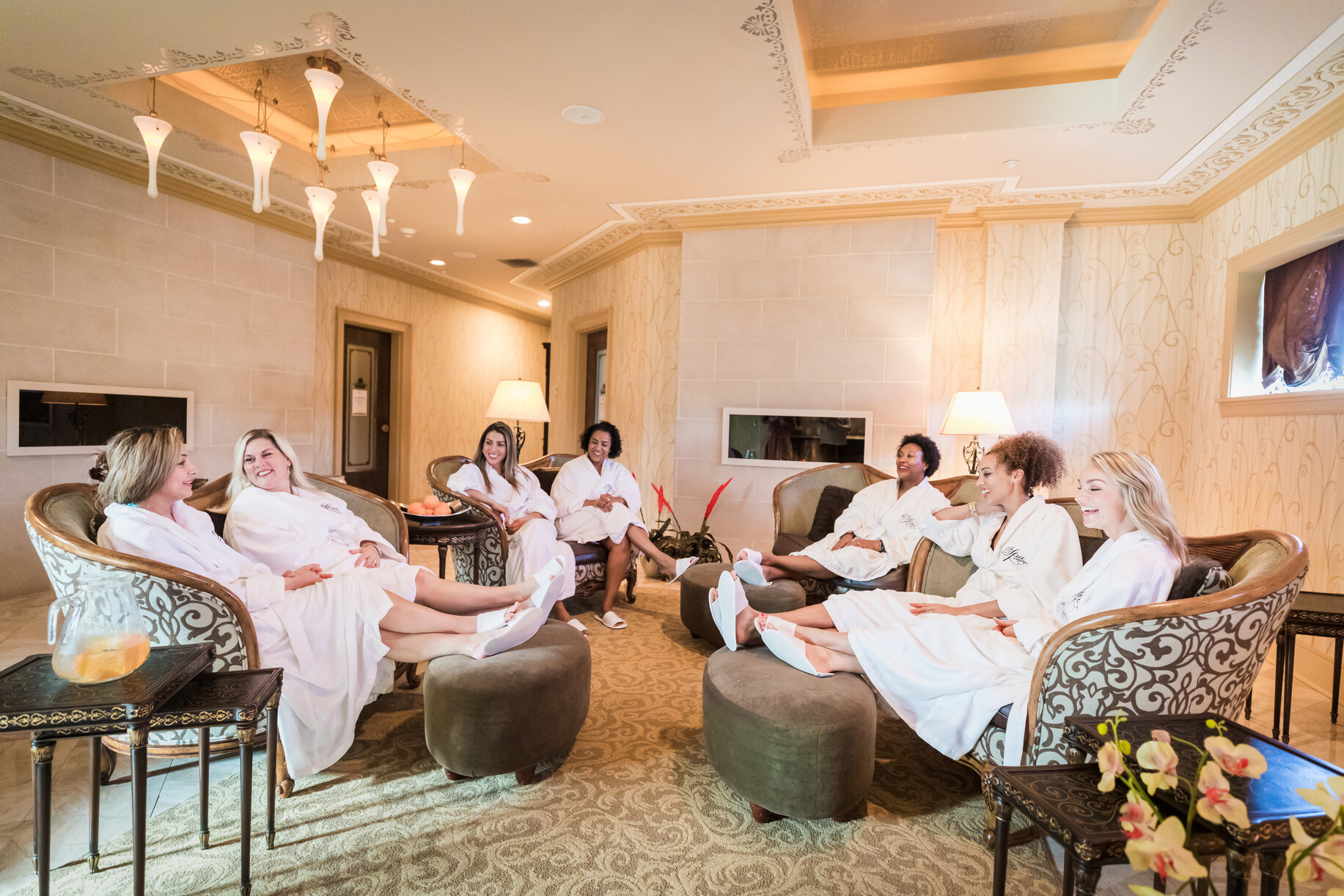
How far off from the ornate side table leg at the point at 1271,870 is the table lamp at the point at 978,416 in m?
3.14

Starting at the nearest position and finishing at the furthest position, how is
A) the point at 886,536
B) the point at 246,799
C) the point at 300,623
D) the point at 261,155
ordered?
the point at 246,799
the point at 300,623
the point at 261,155
the point at 886,536

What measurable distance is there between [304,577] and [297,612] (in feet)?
0.59

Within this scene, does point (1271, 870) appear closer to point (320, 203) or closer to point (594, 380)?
point (320, 203)

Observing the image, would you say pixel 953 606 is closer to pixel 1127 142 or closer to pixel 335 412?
pixel 1127 142

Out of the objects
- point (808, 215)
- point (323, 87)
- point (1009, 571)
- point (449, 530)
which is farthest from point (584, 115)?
point (1009, 571)

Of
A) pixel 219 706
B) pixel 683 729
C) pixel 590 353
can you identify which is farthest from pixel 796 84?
pixel 590 353

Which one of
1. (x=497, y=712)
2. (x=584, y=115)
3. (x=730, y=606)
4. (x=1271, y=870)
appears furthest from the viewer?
(x=584, y=115)

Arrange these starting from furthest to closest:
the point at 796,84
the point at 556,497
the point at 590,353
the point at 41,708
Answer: the point at 590,353 < the point at 556,497 < the point at 796,84 < the point at 41,708

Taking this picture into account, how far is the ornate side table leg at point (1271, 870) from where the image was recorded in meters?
1.04

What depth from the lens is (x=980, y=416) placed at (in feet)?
13.5

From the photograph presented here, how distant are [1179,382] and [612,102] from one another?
419cm

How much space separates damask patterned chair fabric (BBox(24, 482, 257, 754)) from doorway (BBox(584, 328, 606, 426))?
5195 millimetres

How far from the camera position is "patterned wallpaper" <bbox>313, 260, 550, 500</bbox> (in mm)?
6250

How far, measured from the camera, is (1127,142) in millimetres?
3662
